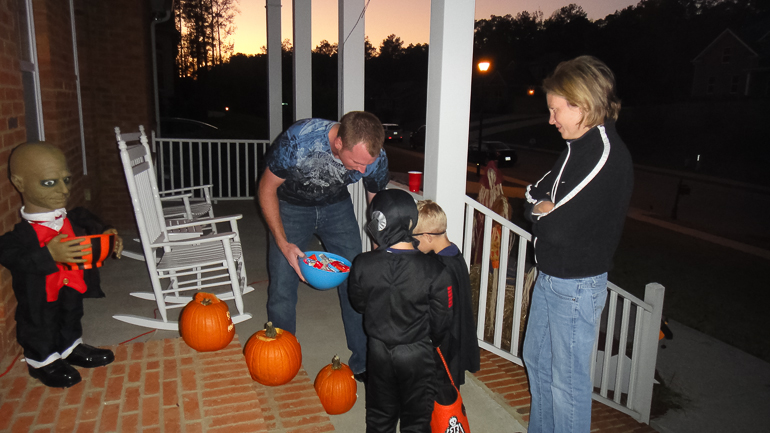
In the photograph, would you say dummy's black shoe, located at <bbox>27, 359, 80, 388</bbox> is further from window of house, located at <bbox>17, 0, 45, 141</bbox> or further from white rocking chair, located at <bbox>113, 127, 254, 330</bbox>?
window of house, located at <bbox>17, 0, 45, 141</bbox>

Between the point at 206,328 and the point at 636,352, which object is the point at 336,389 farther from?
the point at 636,352

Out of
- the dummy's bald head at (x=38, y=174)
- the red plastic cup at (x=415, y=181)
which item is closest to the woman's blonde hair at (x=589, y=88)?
the red plastic cup at (x=415, y=181)

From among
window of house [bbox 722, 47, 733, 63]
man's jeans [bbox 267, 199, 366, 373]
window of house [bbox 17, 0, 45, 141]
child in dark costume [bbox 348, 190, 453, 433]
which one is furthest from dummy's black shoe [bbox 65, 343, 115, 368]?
window of house [bbox 722, 47, 733, 63]

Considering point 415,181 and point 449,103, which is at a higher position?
point 449,103

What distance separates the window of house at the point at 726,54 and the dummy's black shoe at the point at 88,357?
1871 inches

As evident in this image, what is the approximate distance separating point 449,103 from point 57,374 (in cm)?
211

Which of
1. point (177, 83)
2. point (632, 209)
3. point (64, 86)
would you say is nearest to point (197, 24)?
point (177, 83)

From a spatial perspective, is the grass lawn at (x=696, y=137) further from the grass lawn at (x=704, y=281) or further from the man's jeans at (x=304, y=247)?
the man's jeans at (x=304, y=247)

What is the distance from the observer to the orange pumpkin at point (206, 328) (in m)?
2.44

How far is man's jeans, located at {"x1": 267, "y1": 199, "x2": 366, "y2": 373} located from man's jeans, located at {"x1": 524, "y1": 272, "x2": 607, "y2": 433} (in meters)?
0.93

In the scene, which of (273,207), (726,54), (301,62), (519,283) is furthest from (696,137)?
(273,207)

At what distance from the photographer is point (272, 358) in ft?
7.44

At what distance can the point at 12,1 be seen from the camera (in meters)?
2.62

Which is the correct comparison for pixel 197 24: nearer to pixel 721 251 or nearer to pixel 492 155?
pixel 492 155
